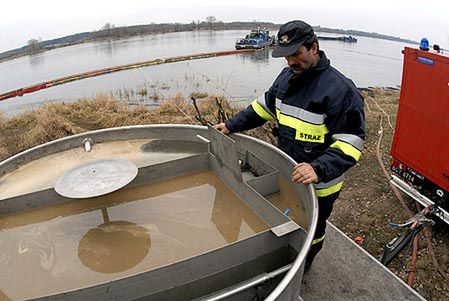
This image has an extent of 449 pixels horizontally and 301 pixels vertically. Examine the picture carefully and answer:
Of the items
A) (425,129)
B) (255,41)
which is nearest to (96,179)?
(425,129)

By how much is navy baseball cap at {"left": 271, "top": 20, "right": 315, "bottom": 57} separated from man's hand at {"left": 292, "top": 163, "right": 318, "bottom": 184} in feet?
2.34

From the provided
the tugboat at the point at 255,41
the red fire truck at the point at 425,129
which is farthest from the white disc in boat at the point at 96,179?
the tugboat at the point at 255,41

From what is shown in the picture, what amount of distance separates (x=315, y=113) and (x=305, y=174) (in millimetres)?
501

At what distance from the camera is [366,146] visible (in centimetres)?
752

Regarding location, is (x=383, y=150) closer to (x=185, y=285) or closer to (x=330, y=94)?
(x=330, y=94)

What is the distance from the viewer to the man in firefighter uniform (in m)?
2.15

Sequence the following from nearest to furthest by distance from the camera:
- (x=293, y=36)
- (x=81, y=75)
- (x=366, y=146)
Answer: (x=293, y=36) < (x=366, y=146) < (x=81, y=75)

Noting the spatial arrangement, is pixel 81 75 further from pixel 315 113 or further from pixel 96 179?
pixel 315 113

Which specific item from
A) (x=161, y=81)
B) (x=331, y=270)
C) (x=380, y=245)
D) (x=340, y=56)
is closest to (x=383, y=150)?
(x=380, y=245)

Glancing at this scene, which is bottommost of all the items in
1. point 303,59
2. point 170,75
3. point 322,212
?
point 170,75

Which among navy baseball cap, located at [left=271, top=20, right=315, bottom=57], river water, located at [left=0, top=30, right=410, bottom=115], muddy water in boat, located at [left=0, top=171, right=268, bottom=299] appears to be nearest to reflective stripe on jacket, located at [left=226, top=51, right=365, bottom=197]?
navy baseball cap, located at [left=271, top=20, right=315, bottom=57]

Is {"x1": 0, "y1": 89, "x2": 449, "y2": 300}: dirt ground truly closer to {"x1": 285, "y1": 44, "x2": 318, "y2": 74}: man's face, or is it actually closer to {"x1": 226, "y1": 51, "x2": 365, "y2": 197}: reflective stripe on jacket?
{"x1": 226, "y1": 51, "x2": 365, "y2": 197}: reflective stripe on jacket

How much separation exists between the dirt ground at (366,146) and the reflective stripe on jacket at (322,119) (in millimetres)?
2470

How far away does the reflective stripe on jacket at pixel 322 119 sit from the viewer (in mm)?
2164
